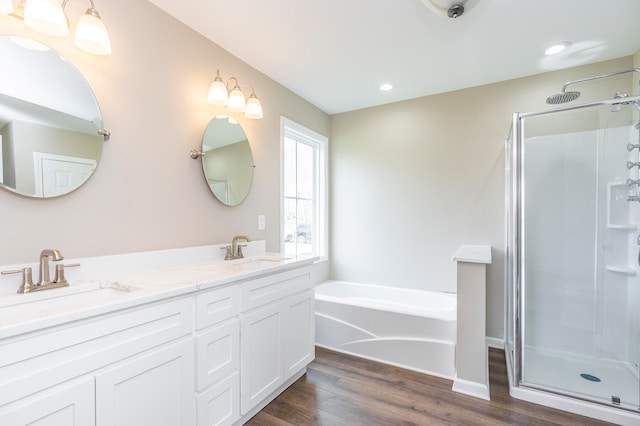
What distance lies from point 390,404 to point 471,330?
0.75m

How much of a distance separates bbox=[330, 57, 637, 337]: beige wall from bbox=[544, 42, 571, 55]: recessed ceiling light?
384 mm

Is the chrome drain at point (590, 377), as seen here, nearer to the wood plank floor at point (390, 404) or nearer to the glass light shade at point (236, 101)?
the wood plank floor at point (390, 404)

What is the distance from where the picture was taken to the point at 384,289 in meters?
3.24

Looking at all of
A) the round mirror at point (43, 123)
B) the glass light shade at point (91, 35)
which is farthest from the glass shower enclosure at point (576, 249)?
the round mirror at point (43, 123)

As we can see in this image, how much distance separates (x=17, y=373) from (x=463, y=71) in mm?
3192

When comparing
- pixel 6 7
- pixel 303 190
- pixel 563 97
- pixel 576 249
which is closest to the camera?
pixel 6 7

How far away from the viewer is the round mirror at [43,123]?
1.20 m

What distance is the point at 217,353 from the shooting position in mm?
1459

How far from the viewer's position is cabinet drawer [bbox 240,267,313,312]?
165cm

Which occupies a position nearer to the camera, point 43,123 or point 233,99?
point 43,123

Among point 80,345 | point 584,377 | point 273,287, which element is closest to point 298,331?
point 273,287

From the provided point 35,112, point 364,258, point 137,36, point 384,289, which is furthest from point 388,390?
point 137,36

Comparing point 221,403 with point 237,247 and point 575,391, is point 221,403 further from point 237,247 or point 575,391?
point 575,391

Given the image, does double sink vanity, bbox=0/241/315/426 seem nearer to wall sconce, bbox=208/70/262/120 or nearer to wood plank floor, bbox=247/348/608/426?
wood plank floor, bbox=247/348/608/426
